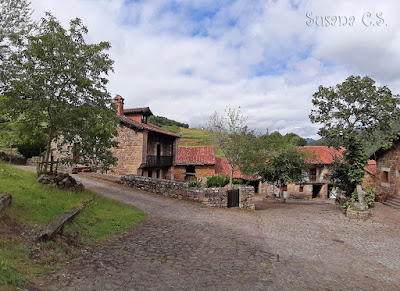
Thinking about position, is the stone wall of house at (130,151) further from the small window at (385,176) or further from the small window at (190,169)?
the small window at (385,176)

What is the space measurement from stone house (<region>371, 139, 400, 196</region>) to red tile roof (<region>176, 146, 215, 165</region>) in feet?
49.9

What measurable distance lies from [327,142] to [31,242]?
1586 centimetres

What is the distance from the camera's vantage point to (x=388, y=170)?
59.8 ft

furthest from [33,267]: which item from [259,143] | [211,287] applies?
[259,143]

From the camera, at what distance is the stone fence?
46.8 feet

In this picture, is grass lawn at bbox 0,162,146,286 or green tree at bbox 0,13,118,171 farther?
green tree at bbox 0,13,118,171

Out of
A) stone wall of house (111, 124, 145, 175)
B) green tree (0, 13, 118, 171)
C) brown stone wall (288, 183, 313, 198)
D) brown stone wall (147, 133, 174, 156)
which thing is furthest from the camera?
brown stone wall (288, 183, 313, 198)

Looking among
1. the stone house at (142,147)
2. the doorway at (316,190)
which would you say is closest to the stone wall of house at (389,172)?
the doorway at (316,190)

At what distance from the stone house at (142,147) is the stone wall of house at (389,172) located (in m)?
18.1

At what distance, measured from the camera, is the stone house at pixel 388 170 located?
1733 cm

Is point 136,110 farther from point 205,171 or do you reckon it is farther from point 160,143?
point 205,171

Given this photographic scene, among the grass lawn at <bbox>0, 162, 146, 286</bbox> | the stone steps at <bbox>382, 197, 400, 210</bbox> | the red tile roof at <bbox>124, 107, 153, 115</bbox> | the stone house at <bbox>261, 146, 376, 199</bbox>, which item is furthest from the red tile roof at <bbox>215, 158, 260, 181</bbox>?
the grass lawn at <bbox>0, 162, 146, 286</bbox>

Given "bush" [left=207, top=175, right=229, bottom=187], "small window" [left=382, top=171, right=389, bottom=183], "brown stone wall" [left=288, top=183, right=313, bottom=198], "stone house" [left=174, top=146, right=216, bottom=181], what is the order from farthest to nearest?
1. "brown stone wall" [left=288, top=183, right=313, bottom=198]
2. "stone house" [left=174, top=146, right=216, bottom=181]
3. "bush" [left=207, top=175, right=229, bottom=187]
4. "small window" [left=382, top=171, right=389, bottom=183]

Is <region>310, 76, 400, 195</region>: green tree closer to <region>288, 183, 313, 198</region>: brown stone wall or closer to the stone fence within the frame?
the stone fence
